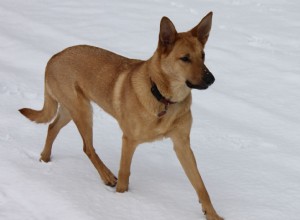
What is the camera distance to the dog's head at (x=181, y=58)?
11.0 feet

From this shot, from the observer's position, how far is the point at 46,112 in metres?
4.34

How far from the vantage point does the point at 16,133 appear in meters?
4.63

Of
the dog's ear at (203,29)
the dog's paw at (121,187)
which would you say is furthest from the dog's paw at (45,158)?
the dog's ear at (203,29)

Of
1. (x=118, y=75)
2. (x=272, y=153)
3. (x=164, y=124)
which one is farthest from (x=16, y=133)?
(x=272, y=153)

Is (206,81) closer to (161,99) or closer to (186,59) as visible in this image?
(186,59)

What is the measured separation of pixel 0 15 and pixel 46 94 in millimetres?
5180

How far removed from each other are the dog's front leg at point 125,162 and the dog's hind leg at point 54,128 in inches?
33.4

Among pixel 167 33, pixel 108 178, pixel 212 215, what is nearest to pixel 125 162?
pixel 108 178

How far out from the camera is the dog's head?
3.35m

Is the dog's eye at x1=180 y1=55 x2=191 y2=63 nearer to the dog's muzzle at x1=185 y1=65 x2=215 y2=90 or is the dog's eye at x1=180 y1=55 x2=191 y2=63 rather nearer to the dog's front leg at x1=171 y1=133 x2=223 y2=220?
the dog's muzzle at x1=185 y1=65 x2=215 y2=90

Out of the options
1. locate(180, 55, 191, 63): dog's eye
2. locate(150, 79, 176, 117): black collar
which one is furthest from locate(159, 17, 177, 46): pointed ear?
locate(150, 79, 176, 117): black collar

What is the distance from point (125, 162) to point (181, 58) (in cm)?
102

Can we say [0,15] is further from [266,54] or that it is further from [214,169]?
[214,169]

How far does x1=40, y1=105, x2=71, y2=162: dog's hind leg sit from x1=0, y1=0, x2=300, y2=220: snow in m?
0.10
